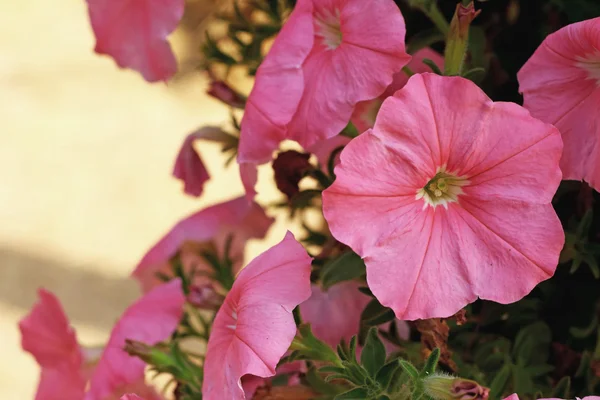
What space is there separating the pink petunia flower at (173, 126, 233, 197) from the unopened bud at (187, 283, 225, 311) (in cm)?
7

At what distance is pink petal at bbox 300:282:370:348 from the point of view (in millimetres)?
438

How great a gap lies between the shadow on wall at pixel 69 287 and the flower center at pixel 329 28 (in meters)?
0.76

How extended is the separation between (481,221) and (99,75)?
0.94 m

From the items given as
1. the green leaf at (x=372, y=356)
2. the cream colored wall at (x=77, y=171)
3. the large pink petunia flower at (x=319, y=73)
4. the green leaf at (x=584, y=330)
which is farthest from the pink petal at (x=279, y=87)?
the cream colored wall at (x=77, y=171)

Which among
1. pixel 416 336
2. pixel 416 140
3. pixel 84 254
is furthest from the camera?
pixel 84 254

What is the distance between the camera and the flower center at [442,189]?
336 mm

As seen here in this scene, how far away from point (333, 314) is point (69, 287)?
72 centimetres

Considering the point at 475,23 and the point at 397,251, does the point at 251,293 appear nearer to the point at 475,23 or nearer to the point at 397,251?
the point at 397,251

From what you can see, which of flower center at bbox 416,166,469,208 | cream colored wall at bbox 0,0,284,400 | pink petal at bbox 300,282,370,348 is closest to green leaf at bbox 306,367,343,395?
pink petal at bbox 300,282,370,348

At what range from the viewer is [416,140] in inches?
12.5

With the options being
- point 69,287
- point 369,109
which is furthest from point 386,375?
point 69,287

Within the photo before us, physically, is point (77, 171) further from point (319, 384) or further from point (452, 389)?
point (452, 389)

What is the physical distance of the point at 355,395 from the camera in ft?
1.11

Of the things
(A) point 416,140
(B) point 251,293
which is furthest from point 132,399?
(A) point 416,140
